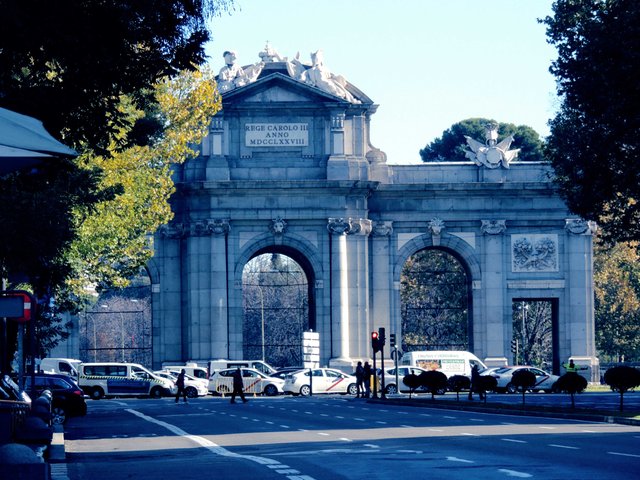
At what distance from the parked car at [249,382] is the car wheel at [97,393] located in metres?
5.35

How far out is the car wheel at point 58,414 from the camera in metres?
41.0

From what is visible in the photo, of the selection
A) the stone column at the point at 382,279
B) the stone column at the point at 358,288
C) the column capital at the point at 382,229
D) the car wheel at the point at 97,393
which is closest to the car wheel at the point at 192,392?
the car wheel at the point at 97,393

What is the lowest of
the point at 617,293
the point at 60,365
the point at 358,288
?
the point at 60,365

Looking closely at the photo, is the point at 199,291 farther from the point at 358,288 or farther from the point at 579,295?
the point at 579,295

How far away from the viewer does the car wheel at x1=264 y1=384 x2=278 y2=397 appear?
245ft

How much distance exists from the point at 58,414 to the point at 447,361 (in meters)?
34.6

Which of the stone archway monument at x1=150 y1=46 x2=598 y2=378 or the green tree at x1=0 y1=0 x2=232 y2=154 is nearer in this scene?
the green tree at x1=0 y1=0 x2=232 y2=154

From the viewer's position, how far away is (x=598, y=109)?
138 feet

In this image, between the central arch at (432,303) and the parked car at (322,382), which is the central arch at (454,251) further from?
the central arch at (432,303)

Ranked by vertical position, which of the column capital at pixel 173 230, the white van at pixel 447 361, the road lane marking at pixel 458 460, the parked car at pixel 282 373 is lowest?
the road lane marking at pixel 458 460

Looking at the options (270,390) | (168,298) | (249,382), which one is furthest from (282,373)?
(168,298)

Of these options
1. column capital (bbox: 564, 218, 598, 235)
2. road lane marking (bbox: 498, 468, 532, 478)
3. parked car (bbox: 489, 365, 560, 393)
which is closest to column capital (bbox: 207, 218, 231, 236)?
parked car (bbox: 489, 365, 560, 393)

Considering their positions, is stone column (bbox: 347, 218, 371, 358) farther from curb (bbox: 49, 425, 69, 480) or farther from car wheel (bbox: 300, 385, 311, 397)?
curb (bbox: 49, 425, 69, 480)

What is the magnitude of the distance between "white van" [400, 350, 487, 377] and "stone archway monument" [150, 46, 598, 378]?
6.00 feet
